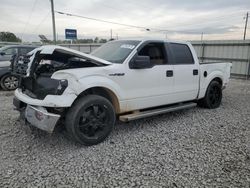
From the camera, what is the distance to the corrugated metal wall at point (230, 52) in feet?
38.2

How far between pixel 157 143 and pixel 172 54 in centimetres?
200

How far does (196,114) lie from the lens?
5.30 meters

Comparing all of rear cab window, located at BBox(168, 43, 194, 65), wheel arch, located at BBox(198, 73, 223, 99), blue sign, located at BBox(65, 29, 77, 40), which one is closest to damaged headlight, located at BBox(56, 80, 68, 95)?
rear cab window, located at BBox(168, 43, 194, 65)

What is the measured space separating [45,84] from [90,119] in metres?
0.89

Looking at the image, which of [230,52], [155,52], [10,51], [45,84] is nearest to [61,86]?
[45,84]

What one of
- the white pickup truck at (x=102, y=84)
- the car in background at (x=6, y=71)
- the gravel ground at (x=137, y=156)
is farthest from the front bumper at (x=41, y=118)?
the car in background at (x=6, y=71)

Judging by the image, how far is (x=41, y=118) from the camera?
3.14m

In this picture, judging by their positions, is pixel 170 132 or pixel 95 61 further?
pixel 170 132

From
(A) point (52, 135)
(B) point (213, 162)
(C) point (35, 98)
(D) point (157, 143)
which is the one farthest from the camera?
(A) point (52, 135)

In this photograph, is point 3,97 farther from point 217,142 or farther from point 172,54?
point 217,142

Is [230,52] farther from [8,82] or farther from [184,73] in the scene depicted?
[8,82]

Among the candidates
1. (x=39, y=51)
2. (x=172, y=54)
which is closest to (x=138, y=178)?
(x=39, y=51)

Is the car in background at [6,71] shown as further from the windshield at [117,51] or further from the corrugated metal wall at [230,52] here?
the corrugated metal wall at [230,52]

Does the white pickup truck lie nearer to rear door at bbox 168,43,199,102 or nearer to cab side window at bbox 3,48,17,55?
rear door at bbox 168,43,199,102
